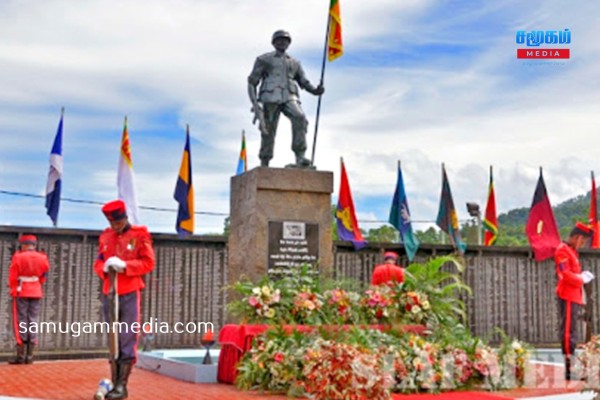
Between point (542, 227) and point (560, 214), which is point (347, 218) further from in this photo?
point (560, 214)

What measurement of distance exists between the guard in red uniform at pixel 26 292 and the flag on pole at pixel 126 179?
9.09ft

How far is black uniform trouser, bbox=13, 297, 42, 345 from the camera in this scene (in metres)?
10.0

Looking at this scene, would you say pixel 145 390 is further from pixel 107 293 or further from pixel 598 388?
pixel 598 388

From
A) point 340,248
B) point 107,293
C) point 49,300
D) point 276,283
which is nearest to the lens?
point 107,293

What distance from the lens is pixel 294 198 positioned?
8820mm

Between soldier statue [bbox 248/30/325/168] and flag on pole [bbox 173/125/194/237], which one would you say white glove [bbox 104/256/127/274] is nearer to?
soldier statue [bbox 248/30/325/168]

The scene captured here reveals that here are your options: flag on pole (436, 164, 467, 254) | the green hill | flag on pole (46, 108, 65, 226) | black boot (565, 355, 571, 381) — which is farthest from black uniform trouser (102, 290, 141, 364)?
the green hill

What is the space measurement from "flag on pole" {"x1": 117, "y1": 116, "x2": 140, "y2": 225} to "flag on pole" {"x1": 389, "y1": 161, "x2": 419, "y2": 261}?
4.41 m

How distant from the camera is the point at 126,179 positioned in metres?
12.9

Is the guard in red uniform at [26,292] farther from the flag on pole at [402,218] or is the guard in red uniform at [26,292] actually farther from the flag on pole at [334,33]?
the flag on pole at [402,218]

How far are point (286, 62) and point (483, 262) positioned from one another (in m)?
6.83

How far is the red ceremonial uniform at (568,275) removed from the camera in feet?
28.0

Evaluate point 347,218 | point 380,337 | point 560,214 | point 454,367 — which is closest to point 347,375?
point 380,337

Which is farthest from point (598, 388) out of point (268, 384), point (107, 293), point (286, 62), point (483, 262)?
point (483, 262)
